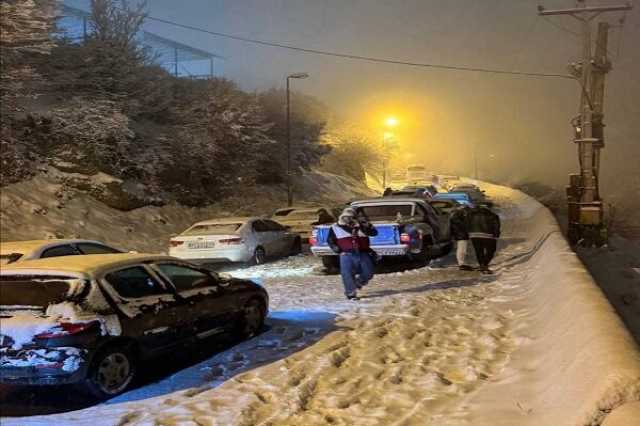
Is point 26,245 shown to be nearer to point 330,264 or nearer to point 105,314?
point 105,314

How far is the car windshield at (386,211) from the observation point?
1302cm

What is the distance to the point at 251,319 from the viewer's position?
735 cm

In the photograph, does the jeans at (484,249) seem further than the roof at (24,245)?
Yes

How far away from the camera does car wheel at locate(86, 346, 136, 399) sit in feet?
14.8

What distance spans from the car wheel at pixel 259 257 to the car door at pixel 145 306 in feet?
26.8

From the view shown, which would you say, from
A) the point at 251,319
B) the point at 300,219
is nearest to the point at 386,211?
the point at 300,219

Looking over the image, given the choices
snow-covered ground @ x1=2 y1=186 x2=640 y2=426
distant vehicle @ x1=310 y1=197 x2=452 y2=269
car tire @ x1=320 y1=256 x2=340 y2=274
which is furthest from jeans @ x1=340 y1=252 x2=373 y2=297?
car tire @ x1=320 y1=256 x2=340 y2=274

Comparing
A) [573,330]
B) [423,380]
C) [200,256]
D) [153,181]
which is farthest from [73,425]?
[200,256]

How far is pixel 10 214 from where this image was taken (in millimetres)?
2447

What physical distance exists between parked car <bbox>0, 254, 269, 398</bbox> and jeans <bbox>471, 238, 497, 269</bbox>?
5.71 meters

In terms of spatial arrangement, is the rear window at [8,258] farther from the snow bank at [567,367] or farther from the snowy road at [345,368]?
the snow bank at [567,367]

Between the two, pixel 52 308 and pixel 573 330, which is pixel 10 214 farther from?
pixel 573 330

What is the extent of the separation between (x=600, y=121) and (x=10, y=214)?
753 inches

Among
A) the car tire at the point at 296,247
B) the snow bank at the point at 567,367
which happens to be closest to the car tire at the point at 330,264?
the car tire at the point at 296,247
